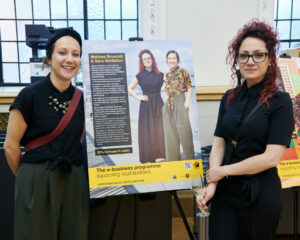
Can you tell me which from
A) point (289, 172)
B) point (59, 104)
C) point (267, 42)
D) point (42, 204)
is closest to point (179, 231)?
point (289, 172)

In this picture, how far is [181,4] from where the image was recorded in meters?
3.10

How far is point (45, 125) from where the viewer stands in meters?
1.43

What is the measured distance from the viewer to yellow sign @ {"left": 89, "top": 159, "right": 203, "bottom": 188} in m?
1.63

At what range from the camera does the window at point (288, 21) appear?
3.60 meters

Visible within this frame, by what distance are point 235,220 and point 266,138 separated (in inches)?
18.1

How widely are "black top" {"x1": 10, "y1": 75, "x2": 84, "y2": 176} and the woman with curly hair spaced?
0.82m

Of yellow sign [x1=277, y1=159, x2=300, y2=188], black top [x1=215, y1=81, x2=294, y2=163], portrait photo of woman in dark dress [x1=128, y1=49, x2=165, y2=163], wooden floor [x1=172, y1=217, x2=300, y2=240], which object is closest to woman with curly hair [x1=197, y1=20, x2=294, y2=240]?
black top [x1=215, y1=81, x2=294, y2=163]

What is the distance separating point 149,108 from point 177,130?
24cm

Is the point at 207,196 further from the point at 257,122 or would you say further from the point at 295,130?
the point at 295,130

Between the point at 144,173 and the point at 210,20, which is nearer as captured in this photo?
the point at 144,173

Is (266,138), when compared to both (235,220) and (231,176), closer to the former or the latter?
(231,176)

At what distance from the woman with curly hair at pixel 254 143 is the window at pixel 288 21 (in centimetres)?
264

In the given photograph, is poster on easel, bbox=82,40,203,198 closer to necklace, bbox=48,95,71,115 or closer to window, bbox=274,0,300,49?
necklace, bbox=48,95,71,115

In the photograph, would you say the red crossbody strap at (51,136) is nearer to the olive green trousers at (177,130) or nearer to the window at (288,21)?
the olive green trousers at (177,130)
